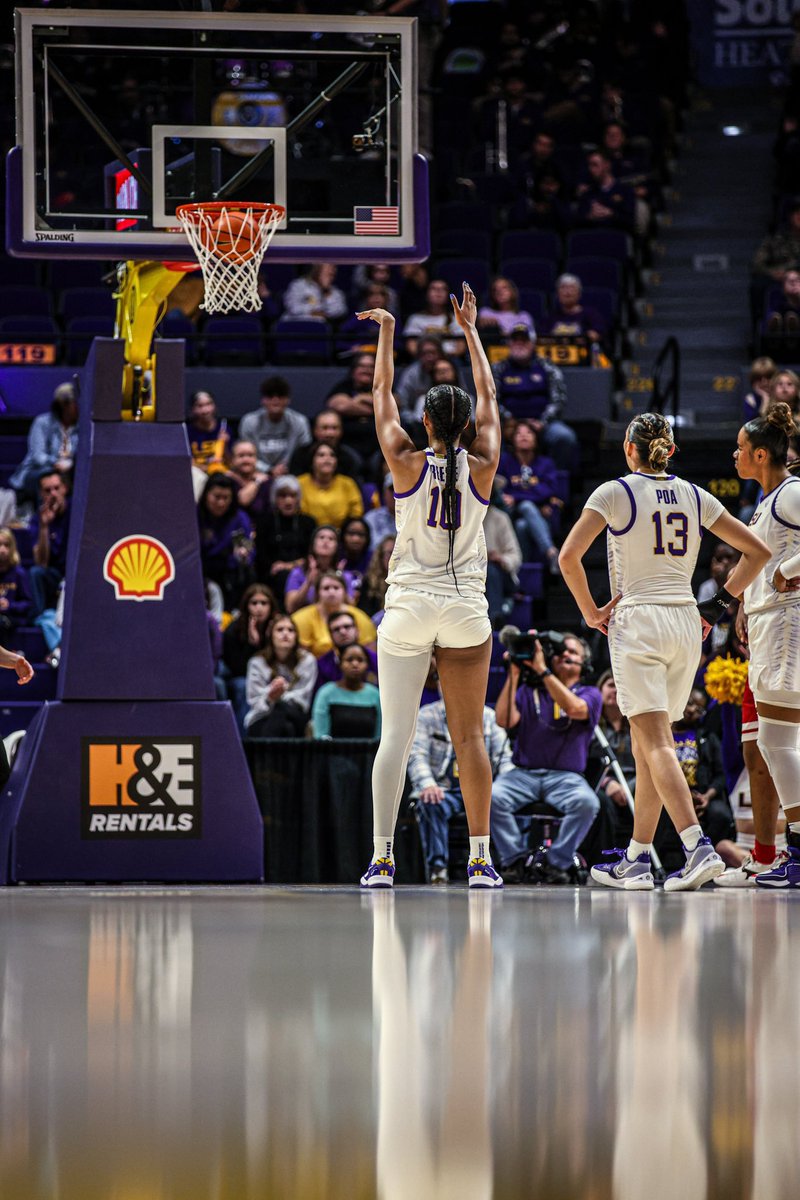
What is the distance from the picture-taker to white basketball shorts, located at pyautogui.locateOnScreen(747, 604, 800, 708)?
7.10m

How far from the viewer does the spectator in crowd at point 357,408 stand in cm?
1452

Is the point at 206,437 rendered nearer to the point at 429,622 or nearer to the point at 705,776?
the point at 705,776

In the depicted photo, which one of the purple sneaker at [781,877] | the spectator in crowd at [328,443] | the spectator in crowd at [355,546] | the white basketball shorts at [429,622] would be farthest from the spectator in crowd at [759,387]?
the white basketball shorts at [429,622]

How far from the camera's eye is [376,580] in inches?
476

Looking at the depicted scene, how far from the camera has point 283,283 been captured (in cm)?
1784

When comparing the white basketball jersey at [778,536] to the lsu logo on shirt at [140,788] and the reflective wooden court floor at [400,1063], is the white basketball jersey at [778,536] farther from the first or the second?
the lsu logo on shirt at [140,788]

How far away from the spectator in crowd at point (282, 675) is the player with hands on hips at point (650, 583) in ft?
14.4

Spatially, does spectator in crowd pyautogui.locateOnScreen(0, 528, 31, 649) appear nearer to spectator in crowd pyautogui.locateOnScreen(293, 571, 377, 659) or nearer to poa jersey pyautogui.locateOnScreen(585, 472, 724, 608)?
spectator in crowd pyautogui.locateOnScreen(293, 571, 377, 659)

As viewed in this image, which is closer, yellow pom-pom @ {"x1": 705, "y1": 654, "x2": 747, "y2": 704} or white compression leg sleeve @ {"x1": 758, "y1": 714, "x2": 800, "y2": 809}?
white compression leg sleeve @ {"x1": 758, "y1": 714, "x2": 800, "y2": 809}

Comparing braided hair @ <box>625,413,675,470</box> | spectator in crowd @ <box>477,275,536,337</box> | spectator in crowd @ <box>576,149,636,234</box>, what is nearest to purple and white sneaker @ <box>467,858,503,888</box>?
braided hair @ <box>625,413,675,470</box>

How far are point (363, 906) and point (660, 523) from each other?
6.75 ft

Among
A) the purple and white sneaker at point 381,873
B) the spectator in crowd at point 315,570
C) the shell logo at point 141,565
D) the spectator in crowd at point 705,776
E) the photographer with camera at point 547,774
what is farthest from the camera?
the spectator in crowd at point 315,570

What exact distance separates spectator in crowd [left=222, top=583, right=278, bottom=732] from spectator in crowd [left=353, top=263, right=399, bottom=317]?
15.9ft

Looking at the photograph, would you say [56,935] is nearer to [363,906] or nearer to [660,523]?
[363,906]
